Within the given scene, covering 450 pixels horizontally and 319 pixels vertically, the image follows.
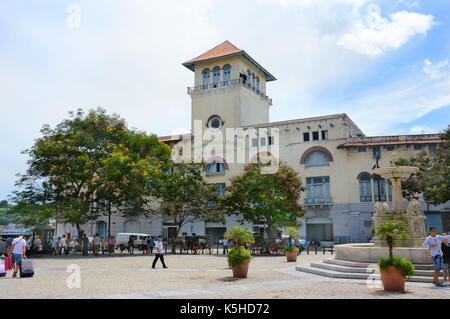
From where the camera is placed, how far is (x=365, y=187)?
120 feet

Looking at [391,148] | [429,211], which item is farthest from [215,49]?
[429,211]

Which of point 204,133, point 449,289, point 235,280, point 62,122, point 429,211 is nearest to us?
point 449,289

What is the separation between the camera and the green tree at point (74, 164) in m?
26.5

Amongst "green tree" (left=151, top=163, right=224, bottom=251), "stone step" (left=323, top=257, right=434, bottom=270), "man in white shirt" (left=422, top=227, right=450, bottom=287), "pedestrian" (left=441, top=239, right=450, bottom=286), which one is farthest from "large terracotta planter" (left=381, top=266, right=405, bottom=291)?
"green tree" (left=151, top=163, right=224, bottom=251)

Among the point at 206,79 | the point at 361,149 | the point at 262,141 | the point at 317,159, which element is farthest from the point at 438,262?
the point at 206,79

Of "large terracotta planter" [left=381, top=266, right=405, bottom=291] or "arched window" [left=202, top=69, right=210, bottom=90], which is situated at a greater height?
"arched window" [left=202, top=69, right=210, bottom=90]

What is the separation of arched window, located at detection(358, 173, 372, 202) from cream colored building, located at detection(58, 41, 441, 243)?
9cm

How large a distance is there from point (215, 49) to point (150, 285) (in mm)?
39887

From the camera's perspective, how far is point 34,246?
26.3 m

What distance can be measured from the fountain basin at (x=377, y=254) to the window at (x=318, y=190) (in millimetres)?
22611

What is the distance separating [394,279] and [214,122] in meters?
35.2

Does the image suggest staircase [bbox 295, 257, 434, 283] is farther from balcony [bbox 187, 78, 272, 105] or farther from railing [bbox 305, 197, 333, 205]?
balcony [bbox 187, 78, 272, 105]

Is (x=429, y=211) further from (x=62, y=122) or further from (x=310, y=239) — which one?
(x=62, y=122)

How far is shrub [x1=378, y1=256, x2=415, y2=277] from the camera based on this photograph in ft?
31.9
